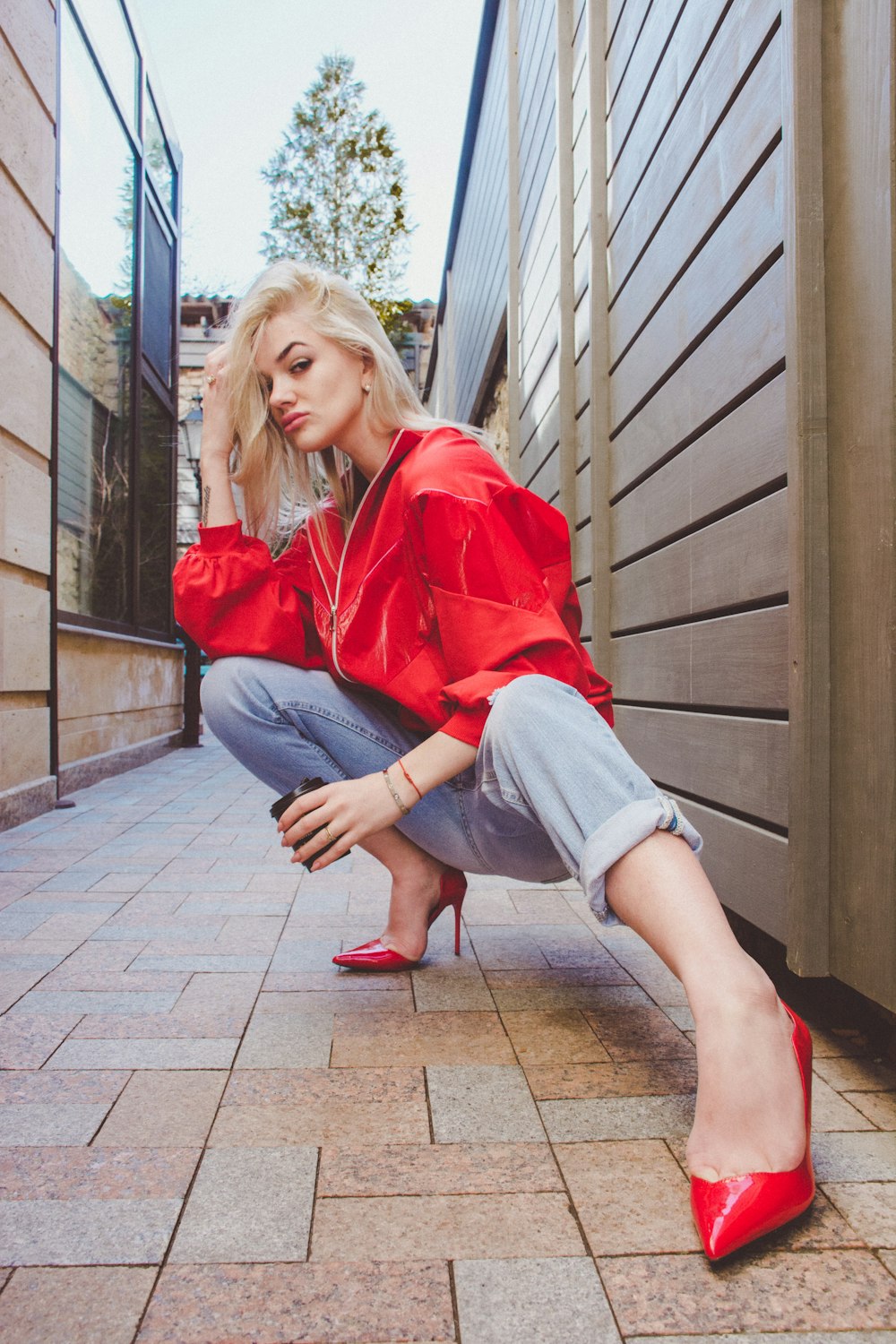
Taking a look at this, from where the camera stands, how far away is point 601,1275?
0.97m

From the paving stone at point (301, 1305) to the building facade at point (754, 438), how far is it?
0.81 metres

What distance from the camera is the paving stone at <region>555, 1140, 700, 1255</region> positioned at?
1035 mm

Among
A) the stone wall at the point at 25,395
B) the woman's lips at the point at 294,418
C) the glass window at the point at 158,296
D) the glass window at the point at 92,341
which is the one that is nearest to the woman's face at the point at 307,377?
the woman's lips at the point at 294,418

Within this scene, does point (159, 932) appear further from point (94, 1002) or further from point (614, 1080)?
point (614, 1080)

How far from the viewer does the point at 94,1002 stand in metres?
1.79

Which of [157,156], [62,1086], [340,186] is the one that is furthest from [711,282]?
[340,186]

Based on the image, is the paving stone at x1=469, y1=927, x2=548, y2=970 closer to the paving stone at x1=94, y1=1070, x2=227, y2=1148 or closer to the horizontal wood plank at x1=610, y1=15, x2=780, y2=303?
the paving stone at x1=94, y1=1070, x2=227, y2=1148

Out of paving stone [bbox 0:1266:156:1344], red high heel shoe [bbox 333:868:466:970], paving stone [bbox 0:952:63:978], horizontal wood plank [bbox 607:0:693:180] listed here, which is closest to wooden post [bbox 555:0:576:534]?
horizontal wood plank [bbox 607:0:693:180]

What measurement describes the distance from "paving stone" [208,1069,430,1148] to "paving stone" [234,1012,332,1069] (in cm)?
3

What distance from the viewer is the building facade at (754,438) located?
1453 millimetres

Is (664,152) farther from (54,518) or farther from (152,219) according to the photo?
(152,219)

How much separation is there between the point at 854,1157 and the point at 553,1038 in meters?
0.52

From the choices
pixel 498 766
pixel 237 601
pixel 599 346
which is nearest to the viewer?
pixel 498 766

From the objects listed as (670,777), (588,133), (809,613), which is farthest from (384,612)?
(588,133)
